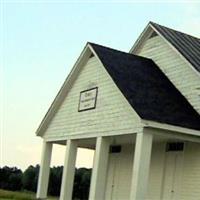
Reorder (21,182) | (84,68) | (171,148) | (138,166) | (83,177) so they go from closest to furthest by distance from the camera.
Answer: (138,166) → (171,148) → (84,68) → (83,177) → (21,182)

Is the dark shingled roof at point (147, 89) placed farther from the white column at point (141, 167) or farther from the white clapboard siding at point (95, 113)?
the white column at point (141, 167)

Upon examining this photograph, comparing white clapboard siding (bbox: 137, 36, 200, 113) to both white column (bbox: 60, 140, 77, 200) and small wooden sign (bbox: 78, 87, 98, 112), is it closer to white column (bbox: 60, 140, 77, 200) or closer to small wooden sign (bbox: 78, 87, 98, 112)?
small wooden sign (bbox: 78, 87, 98, 112)

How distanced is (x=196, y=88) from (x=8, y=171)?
167 feet

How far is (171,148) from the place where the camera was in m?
22.5

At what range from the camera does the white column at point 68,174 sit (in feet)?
80.1

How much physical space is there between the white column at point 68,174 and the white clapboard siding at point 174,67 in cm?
509

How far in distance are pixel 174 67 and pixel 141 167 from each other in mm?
6091

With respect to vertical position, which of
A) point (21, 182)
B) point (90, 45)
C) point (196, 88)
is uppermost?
point (90, 45)

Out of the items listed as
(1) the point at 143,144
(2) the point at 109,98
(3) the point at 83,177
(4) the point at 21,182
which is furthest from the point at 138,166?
(4) the point at 21,182

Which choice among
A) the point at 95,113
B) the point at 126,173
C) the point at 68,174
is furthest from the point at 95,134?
the point at 126,173

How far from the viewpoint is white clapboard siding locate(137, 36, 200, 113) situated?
2206 cm

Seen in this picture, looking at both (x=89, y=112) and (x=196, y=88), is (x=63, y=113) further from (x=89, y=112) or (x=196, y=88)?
(x=196, y=88)

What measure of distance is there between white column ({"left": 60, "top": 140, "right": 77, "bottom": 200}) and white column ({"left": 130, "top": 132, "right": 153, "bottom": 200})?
228 inches

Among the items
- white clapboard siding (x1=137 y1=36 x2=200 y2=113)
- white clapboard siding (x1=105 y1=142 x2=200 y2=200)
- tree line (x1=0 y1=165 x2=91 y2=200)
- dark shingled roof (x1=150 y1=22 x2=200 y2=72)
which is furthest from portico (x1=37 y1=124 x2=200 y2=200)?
tree line (x1=0 y1=165 x2=91 y2=200)
